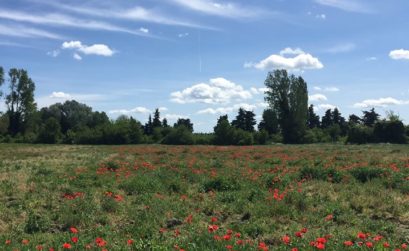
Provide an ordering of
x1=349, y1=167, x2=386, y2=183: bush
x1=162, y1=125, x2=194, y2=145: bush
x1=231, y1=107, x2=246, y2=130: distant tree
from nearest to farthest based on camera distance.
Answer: x1=349, y1=167, x2=386, y2=183: bush < x1=162, y1=125, x2=194, y2=145: bush < x1=231, y1=107, x2=246, y2=130: distant tree

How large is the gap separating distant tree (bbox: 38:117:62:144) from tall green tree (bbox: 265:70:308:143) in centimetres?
3678

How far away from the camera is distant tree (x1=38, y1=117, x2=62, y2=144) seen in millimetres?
77375

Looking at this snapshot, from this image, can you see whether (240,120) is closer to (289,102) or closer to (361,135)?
(289,102)

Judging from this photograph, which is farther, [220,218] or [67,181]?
[67,181]

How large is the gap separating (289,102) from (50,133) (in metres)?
41.0

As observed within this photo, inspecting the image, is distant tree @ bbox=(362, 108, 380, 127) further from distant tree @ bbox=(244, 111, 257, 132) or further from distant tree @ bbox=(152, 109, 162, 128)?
distant tree @ bbox=(152, 109, 162, 128)

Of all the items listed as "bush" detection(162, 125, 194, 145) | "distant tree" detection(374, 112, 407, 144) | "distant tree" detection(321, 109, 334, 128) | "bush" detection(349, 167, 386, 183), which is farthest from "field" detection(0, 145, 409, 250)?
"distant tree" detection(321, 109, 334, 128)

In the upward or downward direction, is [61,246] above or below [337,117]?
below

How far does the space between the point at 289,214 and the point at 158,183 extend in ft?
17.9

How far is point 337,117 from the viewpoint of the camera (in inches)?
4847

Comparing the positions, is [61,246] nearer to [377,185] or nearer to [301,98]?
[377,185]

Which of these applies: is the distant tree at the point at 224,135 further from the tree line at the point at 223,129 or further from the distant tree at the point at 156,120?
the distant tree at the point at 156,120

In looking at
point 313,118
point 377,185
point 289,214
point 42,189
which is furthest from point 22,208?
point 313,118

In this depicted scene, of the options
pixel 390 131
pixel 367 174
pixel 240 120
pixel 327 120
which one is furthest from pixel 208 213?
pixel 327 120
